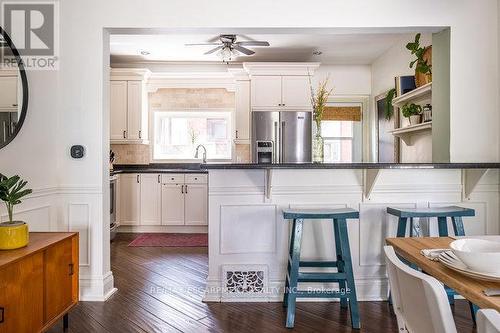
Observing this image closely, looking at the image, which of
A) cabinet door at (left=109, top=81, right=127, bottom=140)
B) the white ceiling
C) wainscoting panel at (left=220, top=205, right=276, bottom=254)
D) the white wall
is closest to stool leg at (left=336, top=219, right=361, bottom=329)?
wainscoting panel at (left=220, top=205, right=276, bottom=254)

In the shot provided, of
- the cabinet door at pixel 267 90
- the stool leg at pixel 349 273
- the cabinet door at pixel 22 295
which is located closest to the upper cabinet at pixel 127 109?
the cabinet door at pixel 267 90

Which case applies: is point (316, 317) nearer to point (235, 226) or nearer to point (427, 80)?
point (235, 226)

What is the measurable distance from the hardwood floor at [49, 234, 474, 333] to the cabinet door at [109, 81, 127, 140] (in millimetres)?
2600

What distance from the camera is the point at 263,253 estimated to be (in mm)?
2496

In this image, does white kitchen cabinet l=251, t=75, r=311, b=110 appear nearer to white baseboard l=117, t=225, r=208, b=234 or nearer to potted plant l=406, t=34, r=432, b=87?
potted plant l=406, t=34, r=432, b=87

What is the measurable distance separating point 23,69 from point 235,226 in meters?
1.87

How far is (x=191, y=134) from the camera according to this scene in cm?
549

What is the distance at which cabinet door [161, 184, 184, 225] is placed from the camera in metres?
4.71

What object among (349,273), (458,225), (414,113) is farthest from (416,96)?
(349,273)

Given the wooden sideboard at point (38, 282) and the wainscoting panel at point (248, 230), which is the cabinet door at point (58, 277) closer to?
the wooden sideboard at point (38, 282)

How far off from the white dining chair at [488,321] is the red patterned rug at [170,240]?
3.62m

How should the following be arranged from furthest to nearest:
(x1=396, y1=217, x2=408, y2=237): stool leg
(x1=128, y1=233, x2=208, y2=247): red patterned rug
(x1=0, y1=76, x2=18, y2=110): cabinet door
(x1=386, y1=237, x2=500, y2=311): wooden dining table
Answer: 1. (x1=128, y1=233, x2=208, y2=247): red patterned rug
2. (x1=396, y1=217, x2=408, y2=237): stool leg
3. (x1=0, y1=76, x2=18, y2=110): cabinet door
4. (x1=386, y1=237, x2=500, y2=311): wooden dining table

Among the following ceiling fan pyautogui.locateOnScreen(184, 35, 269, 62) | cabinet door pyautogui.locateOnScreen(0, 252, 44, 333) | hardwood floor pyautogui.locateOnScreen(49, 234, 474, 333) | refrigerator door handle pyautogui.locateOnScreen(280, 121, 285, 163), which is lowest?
hardwood floor pyautogui.locateOnScreen(49, 234, 474, 333)

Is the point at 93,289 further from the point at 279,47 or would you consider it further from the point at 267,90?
the point at 279,47
